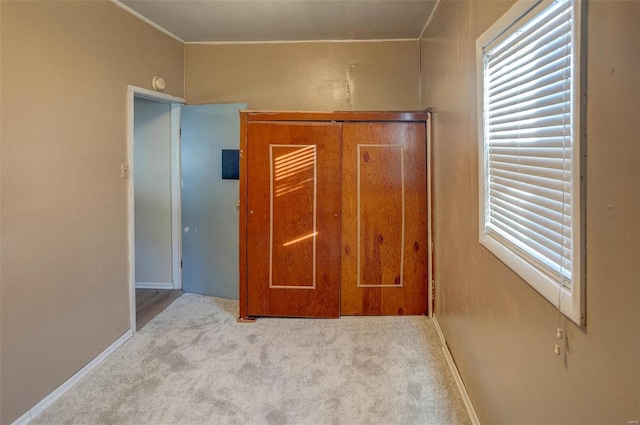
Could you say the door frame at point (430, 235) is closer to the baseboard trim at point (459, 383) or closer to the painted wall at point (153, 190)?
the baseboard trim at point (459, 383)

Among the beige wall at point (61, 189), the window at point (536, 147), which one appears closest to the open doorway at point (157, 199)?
the beige wall at point (61, 189)

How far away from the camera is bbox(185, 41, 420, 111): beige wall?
3.44 m

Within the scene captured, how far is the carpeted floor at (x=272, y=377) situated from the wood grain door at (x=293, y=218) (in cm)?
21

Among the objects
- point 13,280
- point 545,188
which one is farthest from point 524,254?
point 13,280

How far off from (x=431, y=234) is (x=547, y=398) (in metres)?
1.99

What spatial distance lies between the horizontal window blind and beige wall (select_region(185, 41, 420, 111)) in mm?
1917

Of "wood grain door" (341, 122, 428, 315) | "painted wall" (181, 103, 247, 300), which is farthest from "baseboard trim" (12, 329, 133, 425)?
"wood grain door" (341, 122, 428, 315)

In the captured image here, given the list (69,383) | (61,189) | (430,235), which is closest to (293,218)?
(430,235)

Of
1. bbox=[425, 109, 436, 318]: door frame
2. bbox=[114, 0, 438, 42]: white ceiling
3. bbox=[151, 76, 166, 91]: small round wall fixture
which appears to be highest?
bbox=[114, 0, 438, 42]: white ceiling

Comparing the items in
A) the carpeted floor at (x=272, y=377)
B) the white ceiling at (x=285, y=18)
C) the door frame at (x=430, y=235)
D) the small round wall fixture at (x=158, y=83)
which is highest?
the white ceiling at (x=285, y=18)

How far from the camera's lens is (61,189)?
2109 millimetres

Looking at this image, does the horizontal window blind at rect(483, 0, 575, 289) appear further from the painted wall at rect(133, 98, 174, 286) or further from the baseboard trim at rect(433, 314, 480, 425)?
the painted wall at rect(133, 98, 174, 286)

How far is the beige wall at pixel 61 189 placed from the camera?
1801mm

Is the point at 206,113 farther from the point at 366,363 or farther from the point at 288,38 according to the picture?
the point at 366,363
